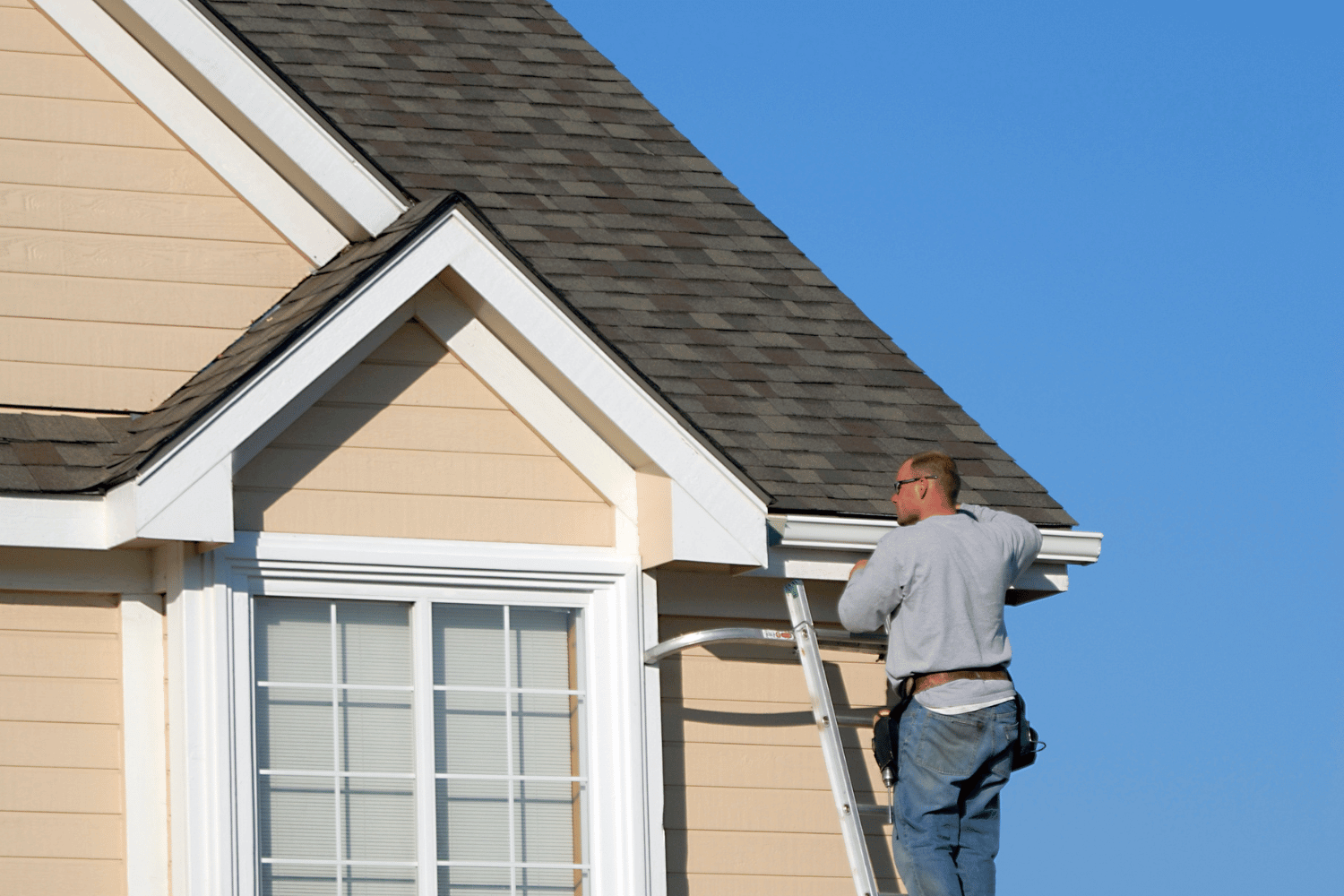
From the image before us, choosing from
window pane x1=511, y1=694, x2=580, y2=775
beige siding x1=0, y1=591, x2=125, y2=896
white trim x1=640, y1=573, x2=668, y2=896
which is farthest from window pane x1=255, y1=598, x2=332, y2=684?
white trim x1=640, y1=573, x2=668, y2=896

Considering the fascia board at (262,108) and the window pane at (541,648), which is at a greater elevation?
the fascia board at (262,108)

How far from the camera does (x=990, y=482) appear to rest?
8992 millimetres

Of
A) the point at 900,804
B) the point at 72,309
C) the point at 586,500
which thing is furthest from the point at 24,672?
the point at 900,804

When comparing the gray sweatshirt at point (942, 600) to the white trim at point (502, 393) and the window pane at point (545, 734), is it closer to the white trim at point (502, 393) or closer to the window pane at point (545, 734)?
the white trim at point (502, 393)

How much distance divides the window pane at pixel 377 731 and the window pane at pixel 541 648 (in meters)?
0.48

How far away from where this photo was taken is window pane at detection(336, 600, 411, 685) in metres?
7.52

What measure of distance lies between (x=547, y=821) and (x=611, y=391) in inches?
68.9

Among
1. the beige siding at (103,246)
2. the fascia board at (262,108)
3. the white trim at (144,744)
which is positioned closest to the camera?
the white trim at (144,744)

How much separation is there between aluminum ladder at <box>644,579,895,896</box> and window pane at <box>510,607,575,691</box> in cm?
33

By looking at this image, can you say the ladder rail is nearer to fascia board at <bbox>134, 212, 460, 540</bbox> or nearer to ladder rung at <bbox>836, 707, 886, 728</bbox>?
ladder rung at <bbox>836, 707, 886, 728</bbox>

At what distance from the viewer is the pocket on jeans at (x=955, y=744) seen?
680 centimetres

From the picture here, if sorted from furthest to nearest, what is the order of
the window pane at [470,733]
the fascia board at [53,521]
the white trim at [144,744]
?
1. the window pane at [470,733]
2. the white trim at [144,744]
3. the fascia board at [53,521]

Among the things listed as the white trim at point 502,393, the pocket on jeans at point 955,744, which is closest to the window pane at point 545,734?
the white trim at point 502,393

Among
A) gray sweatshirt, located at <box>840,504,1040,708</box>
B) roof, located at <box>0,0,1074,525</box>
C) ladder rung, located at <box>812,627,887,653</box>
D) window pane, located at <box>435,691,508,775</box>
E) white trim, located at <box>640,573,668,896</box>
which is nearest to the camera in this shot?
gray sweatshirt, located at <box>840,504,1040,708</box>
